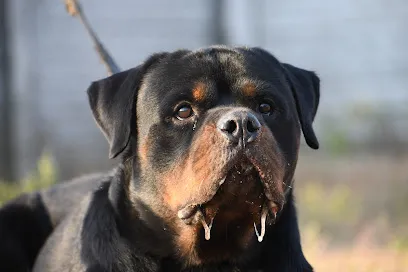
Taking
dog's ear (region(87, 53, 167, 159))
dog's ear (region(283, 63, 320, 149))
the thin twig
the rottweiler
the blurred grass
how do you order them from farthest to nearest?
the blurred grass → the thin twig → dog's ear (region(283, 63, 320, 149)) → dog's ear (region(87, 53, 167, 159)) → the rottweiler

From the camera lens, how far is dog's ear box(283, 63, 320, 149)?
3.89 metres

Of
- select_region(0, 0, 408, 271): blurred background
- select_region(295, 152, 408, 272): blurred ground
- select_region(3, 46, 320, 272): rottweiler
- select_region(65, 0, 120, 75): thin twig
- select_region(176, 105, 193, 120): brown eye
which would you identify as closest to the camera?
select_region(3, 46, 320, 272): rottweiler

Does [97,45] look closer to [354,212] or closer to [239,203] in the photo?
[239,203]

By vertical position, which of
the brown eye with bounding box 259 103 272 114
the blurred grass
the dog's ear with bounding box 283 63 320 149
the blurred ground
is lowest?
the blurred ground

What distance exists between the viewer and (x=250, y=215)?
353 centimetres

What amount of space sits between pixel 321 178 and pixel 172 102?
18.3 feet

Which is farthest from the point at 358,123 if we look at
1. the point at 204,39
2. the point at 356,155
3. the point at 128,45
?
the point at 128,45

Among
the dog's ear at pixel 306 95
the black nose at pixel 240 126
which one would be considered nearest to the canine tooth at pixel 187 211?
the black nose at pixel 240 126

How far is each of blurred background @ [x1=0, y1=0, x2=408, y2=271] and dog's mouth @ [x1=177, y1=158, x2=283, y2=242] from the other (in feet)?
19.0

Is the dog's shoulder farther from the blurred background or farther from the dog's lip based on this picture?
the blurred background

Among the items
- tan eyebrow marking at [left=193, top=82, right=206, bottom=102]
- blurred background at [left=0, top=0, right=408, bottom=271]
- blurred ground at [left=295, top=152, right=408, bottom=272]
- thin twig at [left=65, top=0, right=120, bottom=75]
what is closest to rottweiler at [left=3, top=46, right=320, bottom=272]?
tan eyebrow marking at [left=193, top=82, right=206, bottom=102]

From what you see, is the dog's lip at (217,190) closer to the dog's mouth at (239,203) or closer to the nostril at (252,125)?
the dog's mouth at (239,203)

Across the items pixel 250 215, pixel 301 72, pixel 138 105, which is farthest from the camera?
pixel 301 72

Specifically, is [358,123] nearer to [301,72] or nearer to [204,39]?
[204,39]
